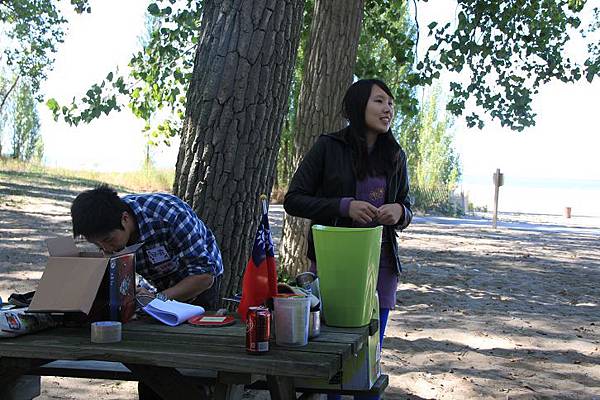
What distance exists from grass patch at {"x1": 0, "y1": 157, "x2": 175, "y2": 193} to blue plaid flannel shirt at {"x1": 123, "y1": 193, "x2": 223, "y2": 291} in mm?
20558

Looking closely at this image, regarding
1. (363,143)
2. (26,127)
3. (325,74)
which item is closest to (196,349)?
(363,143)

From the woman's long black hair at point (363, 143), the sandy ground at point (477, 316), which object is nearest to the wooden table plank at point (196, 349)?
the woman's long black hair at point (363, 143)

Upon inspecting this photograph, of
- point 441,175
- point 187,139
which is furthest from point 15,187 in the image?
point 187,139

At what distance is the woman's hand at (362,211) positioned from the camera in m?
2.78

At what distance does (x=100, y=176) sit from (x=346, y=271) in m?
27.3

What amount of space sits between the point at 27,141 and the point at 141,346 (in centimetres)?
3249

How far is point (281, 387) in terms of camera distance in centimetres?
224

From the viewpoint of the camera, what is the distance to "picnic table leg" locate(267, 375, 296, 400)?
218 cm

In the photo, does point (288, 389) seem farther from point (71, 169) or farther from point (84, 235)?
point (71, 169)

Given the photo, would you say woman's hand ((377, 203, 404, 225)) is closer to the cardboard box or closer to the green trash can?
the green trash can

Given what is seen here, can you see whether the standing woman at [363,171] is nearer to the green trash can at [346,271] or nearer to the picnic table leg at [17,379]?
the green trash can at [346,271]

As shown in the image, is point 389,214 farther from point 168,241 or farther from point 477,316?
point 477,316

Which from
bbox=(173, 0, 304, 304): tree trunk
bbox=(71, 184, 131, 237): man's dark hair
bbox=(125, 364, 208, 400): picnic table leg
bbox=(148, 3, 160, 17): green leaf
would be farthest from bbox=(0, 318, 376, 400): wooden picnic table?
bbox=(148, 3, 160, 17): green leaf

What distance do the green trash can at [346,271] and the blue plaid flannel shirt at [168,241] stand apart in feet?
2.62
